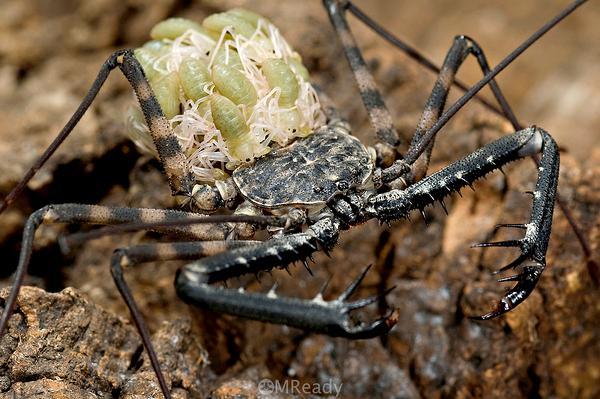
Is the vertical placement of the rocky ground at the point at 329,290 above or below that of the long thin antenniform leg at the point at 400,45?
below

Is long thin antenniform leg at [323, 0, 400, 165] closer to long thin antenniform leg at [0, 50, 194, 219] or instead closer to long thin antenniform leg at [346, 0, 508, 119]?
long thin antenniform leg at [346, 0, 508, 119]

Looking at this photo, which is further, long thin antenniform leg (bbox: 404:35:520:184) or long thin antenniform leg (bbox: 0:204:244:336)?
long thin antenniform leg (bbox: 404:35:520:184)

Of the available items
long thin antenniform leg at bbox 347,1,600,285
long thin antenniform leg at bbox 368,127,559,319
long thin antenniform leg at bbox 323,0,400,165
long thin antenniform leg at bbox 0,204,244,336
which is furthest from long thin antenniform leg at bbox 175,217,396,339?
long thin antenniform leg at bbox 347,1,600,285

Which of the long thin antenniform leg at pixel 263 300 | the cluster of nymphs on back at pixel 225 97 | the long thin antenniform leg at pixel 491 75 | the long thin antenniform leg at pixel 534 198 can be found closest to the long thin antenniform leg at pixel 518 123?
the long thin antenniform leg at pixel 491 75

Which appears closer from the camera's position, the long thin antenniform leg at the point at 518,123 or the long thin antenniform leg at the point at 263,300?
the long thin antenniform leg at the point at 263,300

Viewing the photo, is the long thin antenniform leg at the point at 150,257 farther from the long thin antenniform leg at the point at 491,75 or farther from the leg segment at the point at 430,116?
the long thin antenniform leg at the point at 491,75

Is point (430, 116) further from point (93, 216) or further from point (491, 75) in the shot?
point (93, 216)

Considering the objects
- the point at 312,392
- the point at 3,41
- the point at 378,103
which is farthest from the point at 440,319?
the point at 3,41
